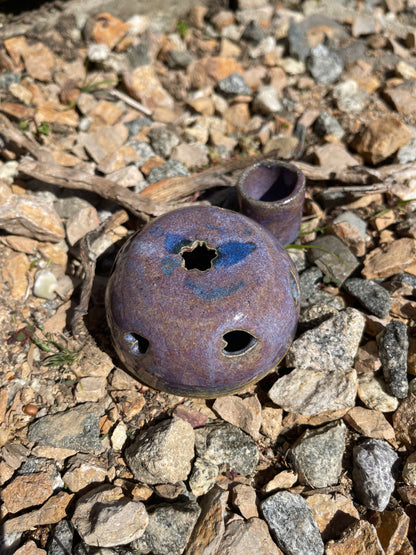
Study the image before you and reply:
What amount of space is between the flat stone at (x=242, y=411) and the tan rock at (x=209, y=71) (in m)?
3.45

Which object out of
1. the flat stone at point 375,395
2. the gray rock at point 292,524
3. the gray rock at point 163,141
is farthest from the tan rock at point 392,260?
the gray rock at point 163,141

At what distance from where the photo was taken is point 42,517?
2.68m

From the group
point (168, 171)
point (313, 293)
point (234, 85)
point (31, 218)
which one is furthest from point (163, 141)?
point (313, 293)

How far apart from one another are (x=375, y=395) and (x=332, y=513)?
2.52 ft

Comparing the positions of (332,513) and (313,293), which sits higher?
(313,293)

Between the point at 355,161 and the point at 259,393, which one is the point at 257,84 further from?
the point at 259,393

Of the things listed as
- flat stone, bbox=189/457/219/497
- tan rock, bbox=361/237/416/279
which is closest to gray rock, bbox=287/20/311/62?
tan rock, bbox=361/237/416/279

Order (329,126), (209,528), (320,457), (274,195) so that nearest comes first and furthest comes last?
(209,528)
(320,457)
(274,195)
(329,126)

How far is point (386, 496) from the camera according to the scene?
273cm

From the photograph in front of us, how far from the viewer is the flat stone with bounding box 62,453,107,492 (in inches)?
111

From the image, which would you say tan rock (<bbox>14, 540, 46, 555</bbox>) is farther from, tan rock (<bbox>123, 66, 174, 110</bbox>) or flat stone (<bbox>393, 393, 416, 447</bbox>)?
tan rock (<bbox>123, 66, 174, 110</bbox>)

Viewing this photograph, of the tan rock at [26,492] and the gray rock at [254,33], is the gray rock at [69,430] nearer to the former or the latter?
the tan rock at [26,492]

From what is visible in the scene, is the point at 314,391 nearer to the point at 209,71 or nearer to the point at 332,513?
the point at 332,513

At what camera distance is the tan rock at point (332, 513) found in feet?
8.93
